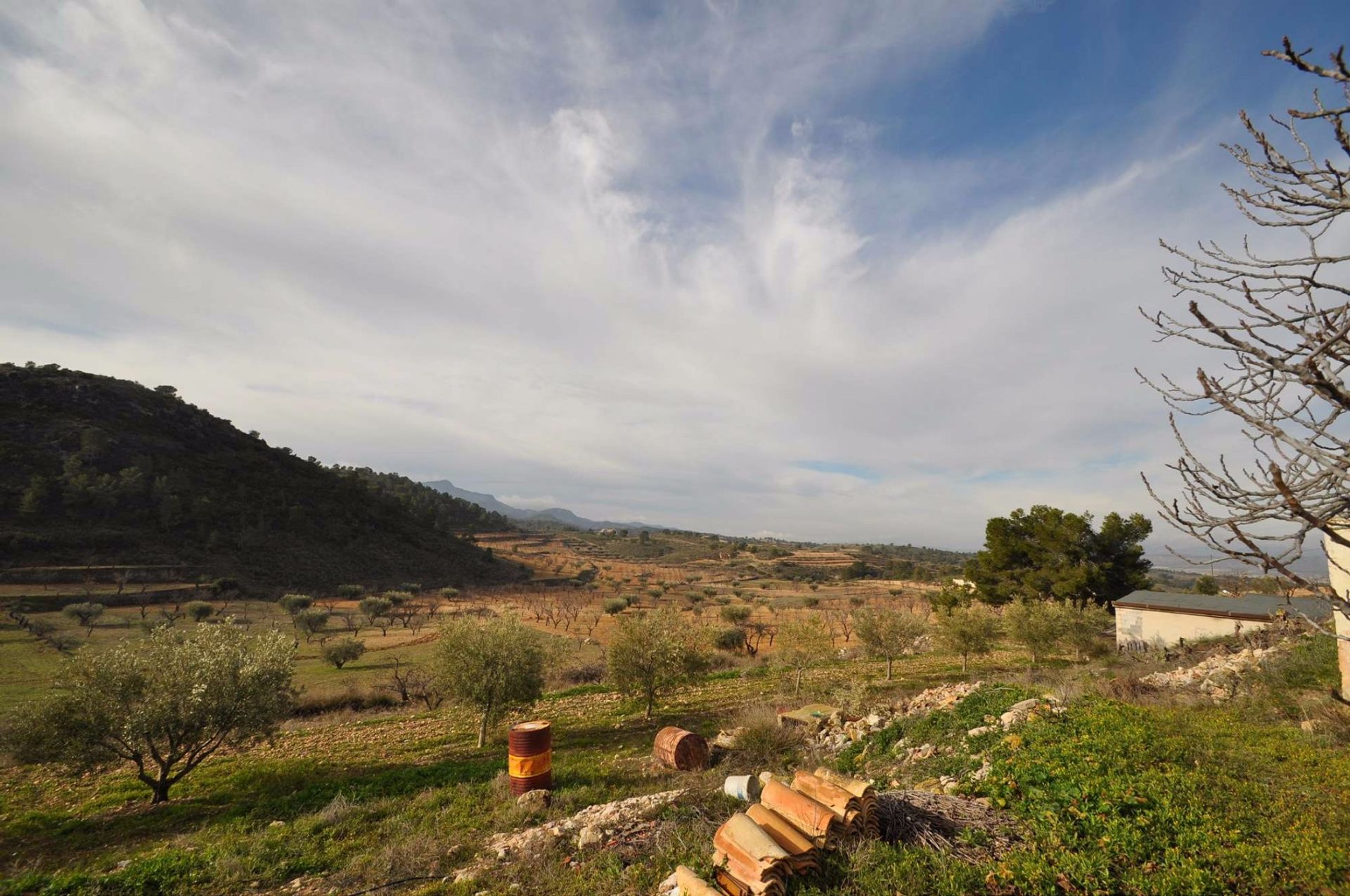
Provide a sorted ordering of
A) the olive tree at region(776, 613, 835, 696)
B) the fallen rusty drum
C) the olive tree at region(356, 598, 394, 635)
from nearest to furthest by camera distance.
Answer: the fallen rusty drum < the olive tree at region(776, 613, 835, 696) < the olive tree at region(356, 598, 394, 635)

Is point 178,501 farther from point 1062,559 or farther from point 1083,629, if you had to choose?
point 1062,559

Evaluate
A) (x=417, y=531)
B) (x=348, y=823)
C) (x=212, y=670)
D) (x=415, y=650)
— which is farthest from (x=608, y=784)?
(x=417, y=531)

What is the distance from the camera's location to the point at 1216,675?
1622 cm

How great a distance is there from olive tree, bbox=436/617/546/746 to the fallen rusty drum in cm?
553

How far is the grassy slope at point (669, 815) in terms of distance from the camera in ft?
18.1

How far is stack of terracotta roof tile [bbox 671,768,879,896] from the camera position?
5645 millimetres

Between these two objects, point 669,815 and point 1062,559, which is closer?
point 669,815

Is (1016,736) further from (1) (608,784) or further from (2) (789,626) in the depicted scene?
(2) (789,626)

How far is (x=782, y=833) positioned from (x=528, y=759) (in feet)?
24.7

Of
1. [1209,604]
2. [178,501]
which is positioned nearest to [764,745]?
[1209,604]

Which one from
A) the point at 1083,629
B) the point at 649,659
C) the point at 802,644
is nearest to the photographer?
the point at 649,659

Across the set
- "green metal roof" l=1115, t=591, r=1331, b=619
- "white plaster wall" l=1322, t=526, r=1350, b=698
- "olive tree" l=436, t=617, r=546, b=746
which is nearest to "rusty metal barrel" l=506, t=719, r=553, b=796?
"olive tree" l=436, t=617, r=546, b=746

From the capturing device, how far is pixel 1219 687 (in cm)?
1473

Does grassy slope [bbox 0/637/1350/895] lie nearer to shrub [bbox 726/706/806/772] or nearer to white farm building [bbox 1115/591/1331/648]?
shrub [bbox 726/706/806/772]
